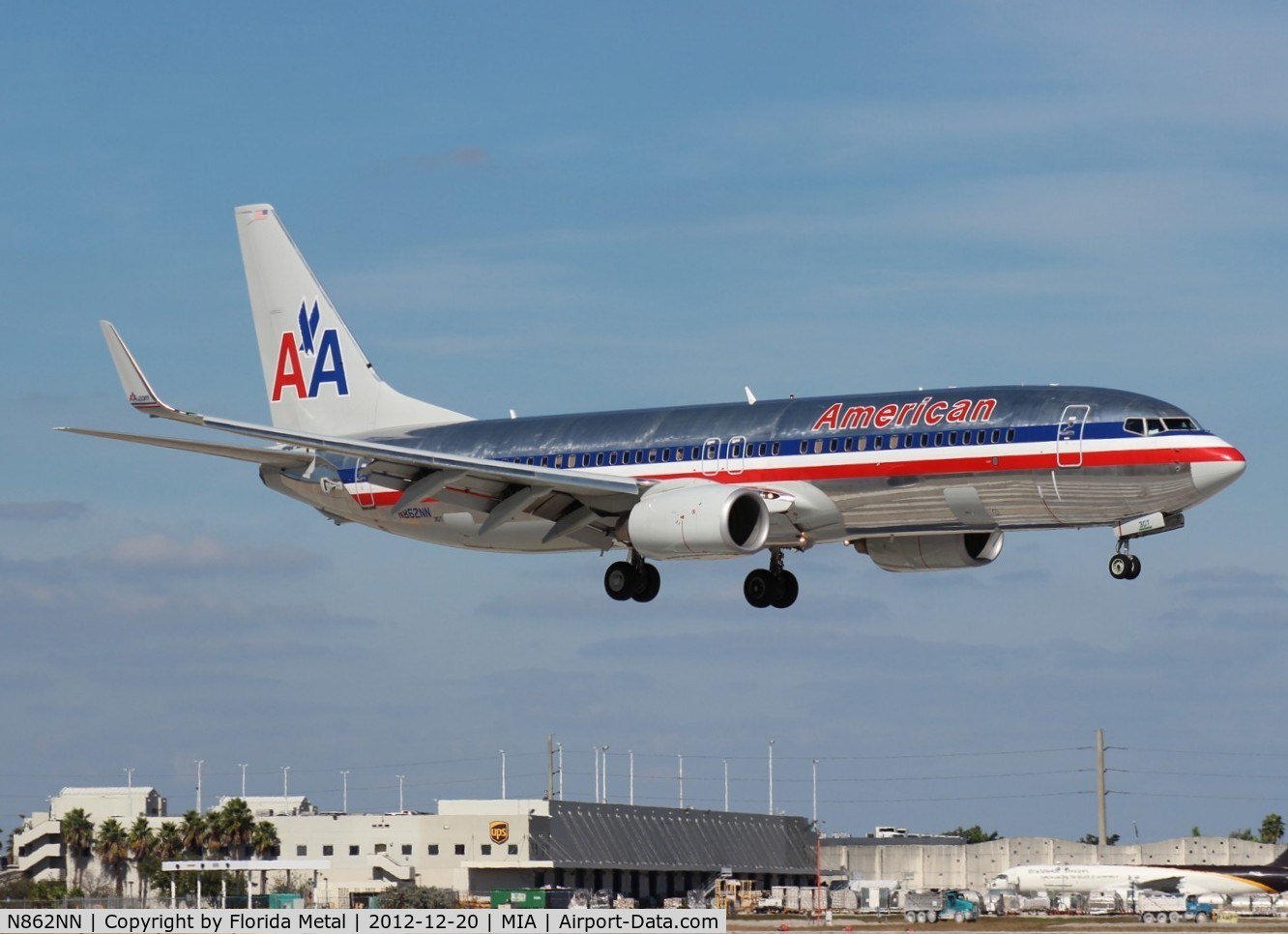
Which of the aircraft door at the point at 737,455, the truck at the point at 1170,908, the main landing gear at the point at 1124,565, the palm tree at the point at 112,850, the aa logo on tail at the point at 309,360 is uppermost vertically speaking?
the aa logo on tail at the point at 309,360

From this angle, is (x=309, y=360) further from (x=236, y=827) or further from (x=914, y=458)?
(x=236, y=827)

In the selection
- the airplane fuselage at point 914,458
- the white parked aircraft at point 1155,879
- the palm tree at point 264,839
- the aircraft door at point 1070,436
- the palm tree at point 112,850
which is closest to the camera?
the airplane fuselage at point 914,458

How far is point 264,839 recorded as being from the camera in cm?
12431

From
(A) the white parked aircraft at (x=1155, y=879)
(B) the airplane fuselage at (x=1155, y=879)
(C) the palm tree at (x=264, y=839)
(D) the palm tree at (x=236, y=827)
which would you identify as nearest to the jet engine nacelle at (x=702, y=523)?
(C) the palm tree at (x=264, y=839)

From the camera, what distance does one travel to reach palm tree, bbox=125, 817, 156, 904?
124 meters

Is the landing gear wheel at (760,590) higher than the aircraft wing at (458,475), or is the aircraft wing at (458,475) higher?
the aircraft wing at (458,475)

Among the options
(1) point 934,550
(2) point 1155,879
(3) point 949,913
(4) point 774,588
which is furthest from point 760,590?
(2) point 1155,879

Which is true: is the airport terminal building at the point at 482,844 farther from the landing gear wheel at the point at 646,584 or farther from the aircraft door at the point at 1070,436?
the aircraft door at the point at 1070,436

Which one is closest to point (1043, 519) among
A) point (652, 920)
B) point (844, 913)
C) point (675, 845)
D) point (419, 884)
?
point (652, 920)

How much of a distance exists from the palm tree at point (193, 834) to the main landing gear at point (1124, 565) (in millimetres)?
84065

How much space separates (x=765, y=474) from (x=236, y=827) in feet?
253

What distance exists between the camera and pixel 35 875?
12612 centimetres

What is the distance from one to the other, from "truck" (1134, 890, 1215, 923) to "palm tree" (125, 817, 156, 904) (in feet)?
191

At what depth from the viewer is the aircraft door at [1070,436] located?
169 ft
